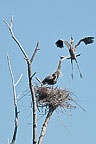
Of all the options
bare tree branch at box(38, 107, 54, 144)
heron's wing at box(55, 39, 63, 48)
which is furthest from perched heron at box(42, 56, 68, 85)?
bare tree branch at box(38, 107, 54, 144)

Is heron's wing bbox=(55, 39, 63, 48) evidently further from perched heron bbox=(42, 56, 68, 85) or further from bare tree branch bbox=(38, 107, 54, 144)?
bare tree branch bbox=(38, 107, 54, 144)

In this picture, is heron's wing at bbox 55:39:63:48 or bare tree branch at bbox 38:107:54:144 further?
heron's wing at bbox 55:39:63:48

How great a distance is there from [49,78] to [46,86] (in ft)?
2.80

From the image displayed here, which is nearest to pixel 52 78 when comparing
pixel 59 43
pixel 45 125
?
pixel 59 43

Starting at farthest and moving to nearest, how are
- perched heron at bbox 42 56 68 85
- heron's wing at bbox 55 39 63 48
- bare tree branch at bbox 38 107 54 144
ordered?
1. heron's wing at bbox 55 39 63 48
2. perched heron at bbox 42 56 68 85
3. bare tree branch at bbox 38 107 54 144

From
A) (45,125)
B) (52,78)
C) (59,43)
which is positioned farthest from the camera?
(59,43)

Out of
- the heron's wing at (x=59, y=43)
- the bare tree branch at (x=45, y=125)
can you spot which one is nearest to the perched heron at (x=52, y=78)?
the heron's wing at (x=59, y=43)

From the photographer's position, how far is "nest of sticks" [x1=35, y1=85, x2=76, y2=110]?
9.53 m

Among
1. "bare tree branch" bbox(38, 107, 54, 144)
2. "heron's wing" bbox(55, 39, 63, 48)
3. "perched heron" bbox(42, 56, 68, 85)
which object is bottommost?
"bare tree branch" bbox(38, 107, 54, 144)

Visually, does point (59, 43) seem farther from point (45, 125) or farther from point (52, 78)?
point (45, 125)

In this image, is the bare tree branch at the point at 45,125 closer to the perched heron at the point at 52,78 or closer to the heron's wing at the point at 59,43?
the perched heron at the point at 52,78

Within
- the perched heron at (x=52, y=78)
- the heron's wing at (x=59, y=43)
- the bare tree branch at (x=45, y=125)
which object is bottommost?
the bare tree branch at (x=45, y=125)

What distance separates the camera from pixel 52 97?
9961 mm

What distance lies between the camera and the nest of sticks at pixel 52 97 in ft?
31.3
